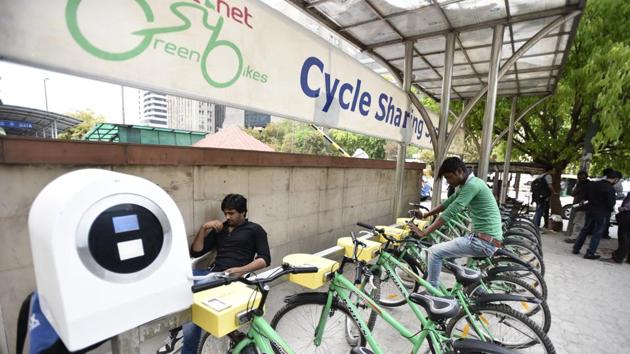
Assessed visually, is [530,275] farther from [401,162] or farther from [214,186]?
[214,186]

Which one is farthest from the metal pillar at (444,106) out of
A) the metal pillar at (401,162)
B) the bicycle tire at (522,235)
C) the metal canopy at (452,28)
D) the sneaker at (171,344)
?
the sneaker at (171,344)

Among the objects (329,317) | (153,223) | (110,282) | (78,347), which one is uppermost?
(153,223)

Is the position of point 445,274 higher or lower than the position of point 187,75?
lower

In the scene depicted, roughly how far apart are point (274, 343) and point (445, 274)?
3.79 metres

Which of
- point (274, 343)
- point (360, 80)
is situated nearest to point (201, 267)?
point (274, 343)

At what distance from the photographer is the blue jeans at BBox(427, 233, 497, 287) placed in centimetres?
300

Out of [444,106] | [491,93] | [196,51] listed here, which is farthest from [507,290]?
[196,51]

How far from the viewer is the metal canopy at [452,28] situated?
3.64 m

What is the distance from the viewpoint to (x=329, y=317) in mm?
2320

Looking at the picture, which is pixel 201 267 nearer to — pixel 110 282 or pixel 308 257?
pixel 308 257

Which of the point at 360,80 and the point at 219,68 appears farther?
the point at 360,80

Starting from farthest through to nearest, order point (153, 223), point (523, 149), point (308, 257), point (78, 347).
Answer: point (523, 149) < point (308, 257) < point (153, 223) < point (78, 347)

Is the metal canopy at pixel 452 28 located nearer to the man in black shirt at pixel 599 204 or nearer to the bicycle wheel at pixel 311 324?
the man in black shirt at pixel 599 204

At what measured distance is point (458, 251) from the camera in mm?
3014
